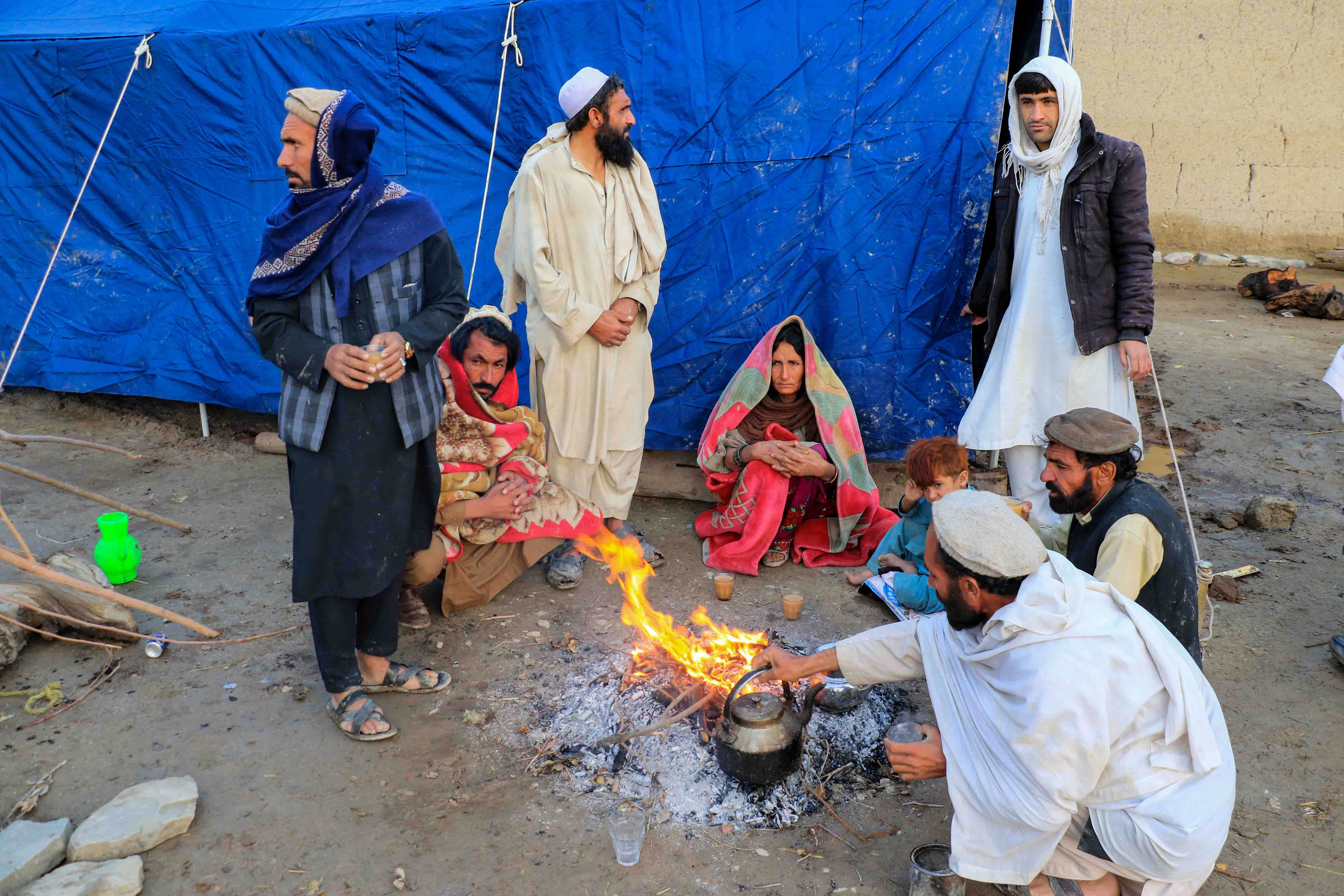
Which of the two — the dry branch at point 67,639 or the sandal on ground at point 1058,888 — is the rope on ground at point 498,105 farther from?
the sandal on ground at point 1058,888

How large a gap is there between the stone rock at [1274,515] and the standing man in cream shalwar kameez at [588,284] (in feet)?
10.3

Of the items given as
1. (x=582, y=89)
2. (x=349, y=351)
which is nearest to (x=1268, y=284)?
(x=582, y=89)

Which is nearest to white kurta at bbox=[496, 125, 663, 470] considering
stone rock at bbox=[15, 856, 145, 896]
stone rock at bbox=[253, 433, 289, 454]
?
stone rock at bbox=[253, 433, 289, 454]

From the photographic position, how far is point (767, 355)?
4.69 meters

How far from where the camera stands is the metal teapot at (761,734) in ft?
9.15

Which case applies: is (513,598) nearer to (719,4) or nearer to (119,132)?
(719,4)

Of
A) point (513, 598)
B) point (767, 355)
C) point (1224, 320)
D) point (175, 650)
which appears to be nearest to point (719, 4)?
point (767, 355)

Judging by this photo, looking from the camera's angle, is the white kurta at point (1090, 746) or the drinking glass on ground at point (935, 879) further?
the drinking glass on ground at point (935, 879)

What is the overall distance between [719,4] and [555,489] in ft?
8.35

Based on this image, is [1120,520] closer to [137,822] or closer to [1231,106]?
[137,822]

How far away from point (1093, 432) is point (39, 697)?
3.80 meters

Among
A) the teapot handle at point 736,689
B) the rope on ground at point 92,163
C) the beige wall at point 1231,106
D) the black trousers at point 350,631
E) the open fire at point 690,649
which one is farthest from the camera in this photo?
the beige wall at point 1231,106

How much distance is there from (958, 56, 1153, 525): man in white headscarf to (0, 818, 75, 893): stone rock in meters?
3.65

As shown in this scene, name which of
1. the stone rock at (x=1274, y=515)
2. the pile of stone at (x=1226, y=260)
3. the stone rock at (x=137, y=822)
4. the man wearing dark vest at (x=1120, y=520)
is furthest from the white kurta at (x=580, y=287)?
the pile of stone at (x=1226, y=260)
